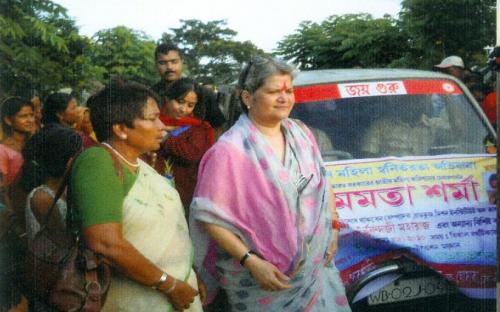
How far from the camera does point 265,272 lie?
2842mm

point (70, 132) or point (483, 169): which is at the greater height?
point (70, 132)

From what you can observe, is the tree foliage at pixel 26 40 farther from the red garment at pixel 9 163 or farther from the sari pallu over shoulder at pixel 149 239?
the sari pallu over shoulder at pixel 149 239

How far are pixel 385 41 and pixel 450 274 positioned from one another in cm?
1579

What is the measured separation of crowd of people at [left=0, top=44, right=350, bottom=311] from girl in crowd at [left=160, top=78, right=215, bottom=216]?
78 cm

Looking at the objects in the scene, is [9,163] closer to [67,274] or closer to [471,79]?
[67,274]

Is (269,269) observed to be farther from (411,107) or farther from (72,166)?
(411,107)

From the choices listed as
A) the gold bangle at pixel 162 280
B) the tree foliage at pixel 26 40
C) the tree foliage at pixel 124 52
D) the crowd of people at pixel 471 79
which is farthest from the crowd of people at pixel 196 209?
the tree foliage at pixel 124 52

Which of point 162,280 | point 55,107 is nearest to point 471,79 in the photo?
point 55,107

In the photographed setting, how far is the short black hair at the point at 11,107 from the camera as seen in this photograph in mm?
5051

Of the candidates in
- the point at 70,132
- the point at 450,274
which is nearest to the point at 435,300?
the point at 450,274

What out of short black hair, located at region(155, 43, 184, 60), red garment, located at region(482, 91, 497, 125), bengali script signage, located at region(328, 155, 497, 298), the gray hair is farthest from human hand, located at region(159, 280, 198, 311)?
red garment, located at region(482, 91, 497, 125)

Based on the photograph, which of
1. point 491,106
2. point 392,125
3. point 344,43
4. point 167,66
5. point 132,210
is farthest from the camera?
point 344,43

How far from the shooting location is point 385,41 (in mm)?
18812

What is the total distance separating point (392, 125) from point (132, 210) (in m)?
2.31
